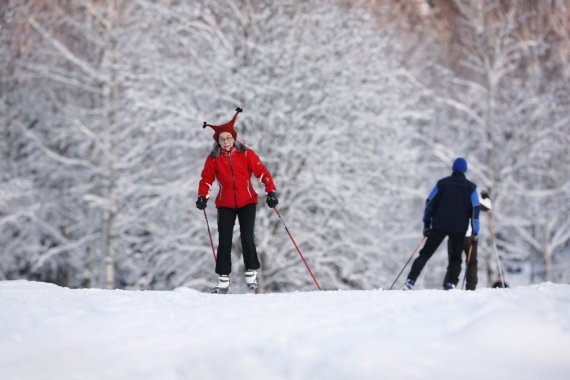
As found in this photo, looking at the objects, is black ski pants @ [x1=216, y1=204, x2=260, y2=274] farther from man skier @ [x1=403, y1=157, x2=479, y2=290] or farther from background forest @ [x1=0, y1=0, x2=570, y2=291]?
background forest @ [x1=0, y1=0, x2=570, y2=291]

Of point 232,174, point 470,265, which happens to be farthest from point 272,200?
point 470,265

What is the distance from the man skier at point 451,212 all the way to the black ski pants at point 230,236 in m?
2.01

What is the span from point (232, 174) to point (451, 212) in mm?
2628

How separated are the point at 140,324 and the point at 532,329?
2.31 meters

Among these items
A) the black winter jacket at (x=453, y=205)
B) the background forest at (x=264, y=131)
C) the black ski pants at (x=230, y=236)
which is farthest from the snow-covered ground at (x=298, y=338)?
the background forest at (x=264, y=131)

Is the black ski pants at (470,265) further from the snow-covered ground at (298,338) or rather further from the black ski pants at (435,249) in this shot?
the snow-covered ground at (298,338)

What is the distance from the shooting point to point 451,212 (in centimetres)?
711

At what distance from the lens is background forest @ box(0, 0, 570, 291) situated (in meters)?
12.9

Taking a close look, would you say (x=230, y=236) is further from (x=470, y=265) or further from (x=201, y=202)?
(x=470, y=265)

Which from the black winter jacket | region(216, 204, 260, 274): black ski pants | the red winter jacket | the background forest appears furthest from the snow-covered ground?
the background forest

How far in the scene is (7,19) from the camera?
49.7 feet

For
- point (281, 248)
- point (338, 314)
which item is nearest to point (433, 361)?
point (338, 314)

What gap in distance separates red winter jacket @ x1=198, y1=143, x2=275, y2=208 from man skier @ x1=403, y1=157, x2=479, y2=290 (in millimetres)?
2210

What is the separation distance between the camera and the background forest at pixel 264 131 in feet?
42.3
